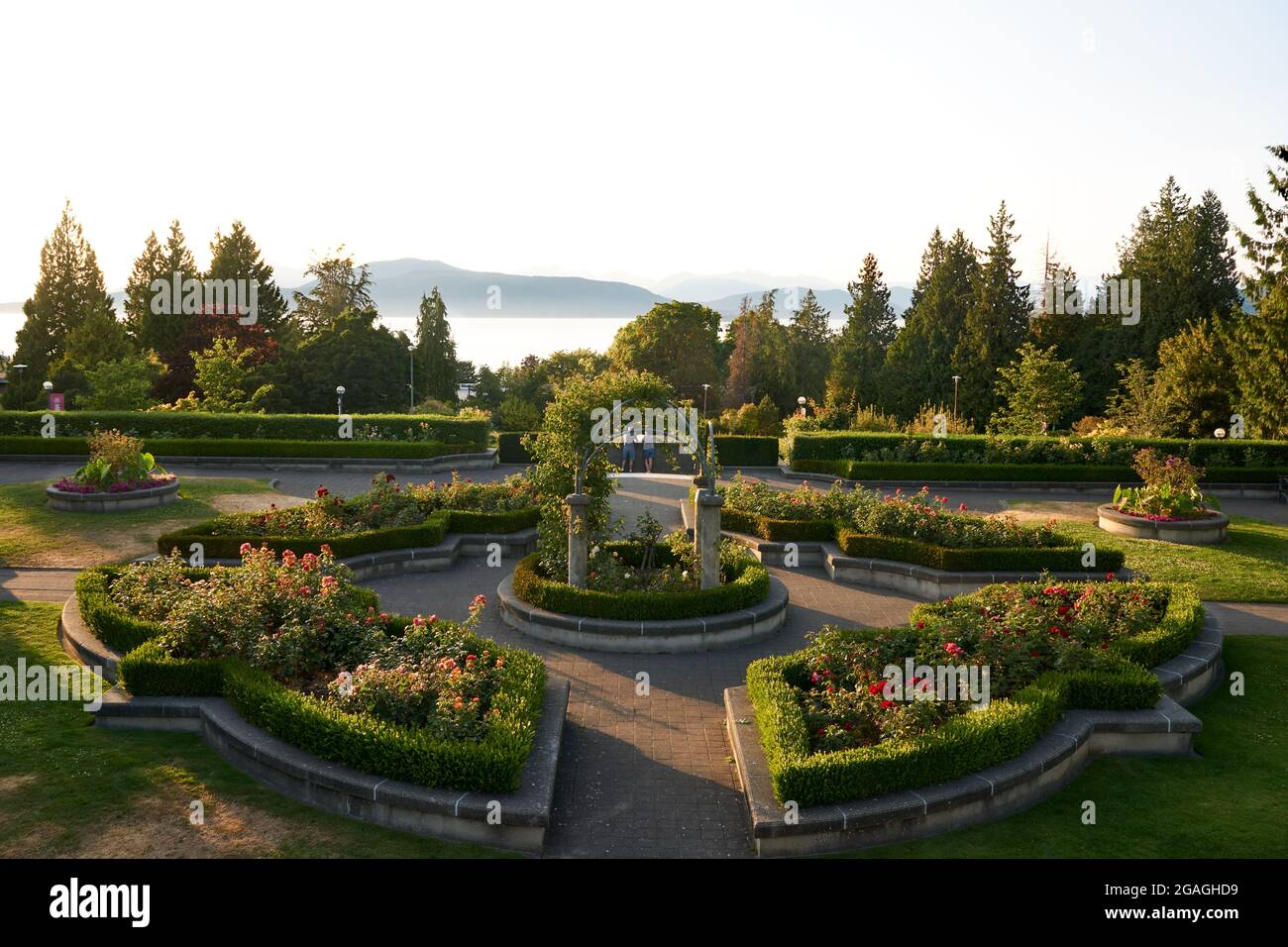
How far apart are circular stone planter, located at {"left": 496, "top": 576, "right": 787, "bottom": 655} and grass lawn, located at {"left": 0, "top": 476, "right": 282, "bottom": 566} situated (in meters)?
8.51

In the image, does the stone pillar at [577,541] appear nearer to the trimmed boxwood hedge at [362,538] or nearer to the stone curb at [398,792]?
the trimmed boxwood hedge at [362,538]

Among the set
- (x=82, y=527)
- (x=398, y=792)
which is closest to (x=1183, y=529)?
(x=398, y=792)

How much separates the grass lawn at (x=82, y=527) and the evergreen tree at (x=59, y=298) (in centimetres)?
4150

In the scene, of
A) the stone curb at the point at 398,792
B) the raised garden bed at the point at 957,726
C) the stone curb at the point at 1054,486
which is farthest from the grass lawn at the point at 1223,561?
the stone curb at the point at 398,792

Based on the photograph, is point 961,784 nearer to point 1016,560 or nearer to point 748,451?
point 1016,560

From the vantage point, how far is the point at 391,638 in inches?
428

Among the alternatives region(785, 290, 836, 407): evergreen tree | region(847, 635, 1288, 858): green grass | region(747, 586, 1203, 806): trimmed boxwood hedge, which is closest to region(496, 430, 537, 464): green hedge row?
region(747, 586, 1203, 806): trimmed boxwood hedge

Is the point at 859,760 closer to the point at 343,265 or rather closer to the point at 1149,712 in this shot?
the point at 1149,712

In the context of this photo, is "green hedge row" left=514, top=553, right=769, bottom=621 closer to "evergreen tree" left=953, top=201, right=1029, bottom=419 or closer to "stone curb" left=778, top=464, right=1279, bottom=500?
"stone curb" left=778, top=464, right=1279, bottom=500

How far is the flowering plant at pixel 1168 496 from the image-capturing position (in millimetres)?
20078

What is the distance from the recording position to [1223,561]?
18219 millimetres
